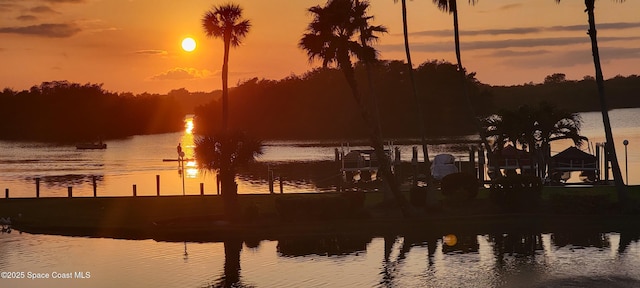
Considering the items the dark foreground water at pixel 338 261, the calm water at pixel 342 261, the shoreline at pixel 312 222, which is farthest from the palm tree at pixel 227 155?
the calm water at pixel 342 261

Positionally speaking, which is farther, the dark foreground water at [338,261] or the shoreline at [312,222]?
the shoreline at [312,222]

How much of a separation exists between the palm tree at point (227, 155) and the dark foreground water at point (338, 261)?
3.99m

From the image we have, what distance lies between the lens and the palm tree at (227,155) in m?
44.1

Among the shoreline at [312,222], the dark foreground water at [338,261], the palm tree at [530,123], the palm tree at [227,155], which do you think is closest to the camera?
the dark foreground water at [338,261]

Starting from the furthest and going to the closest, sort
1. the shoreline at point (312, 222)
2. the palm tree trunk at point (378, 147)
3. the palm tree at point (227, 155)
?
the palm tree trunk at point (378, 147)
the palm tree at point (227, 155)
the shoreline at point (312, 222)

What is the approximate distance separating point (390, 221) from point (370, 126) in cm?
501

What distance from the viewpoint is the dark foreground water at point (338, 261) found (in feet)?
101

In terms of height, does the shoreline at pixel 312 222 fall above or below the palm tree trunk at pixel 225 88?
below

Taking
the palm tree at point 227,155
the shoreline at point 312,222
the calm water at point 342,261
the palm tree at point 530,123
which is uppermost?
the palm tree at point 530,123

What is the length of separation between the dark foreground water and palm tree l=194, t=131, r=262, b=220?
3992 millimetres

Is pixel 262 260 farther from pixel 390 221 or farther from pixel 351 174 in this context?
pixel 351 174

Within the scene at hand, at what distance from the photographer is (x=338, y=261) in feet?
115

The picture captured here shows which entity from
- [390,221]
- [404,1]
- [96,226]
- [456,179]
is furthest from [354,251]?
[404,1]

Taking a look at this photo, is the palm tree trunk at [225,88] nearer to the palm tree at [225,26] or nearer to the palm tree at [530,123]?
the palm tree at [225,26]
